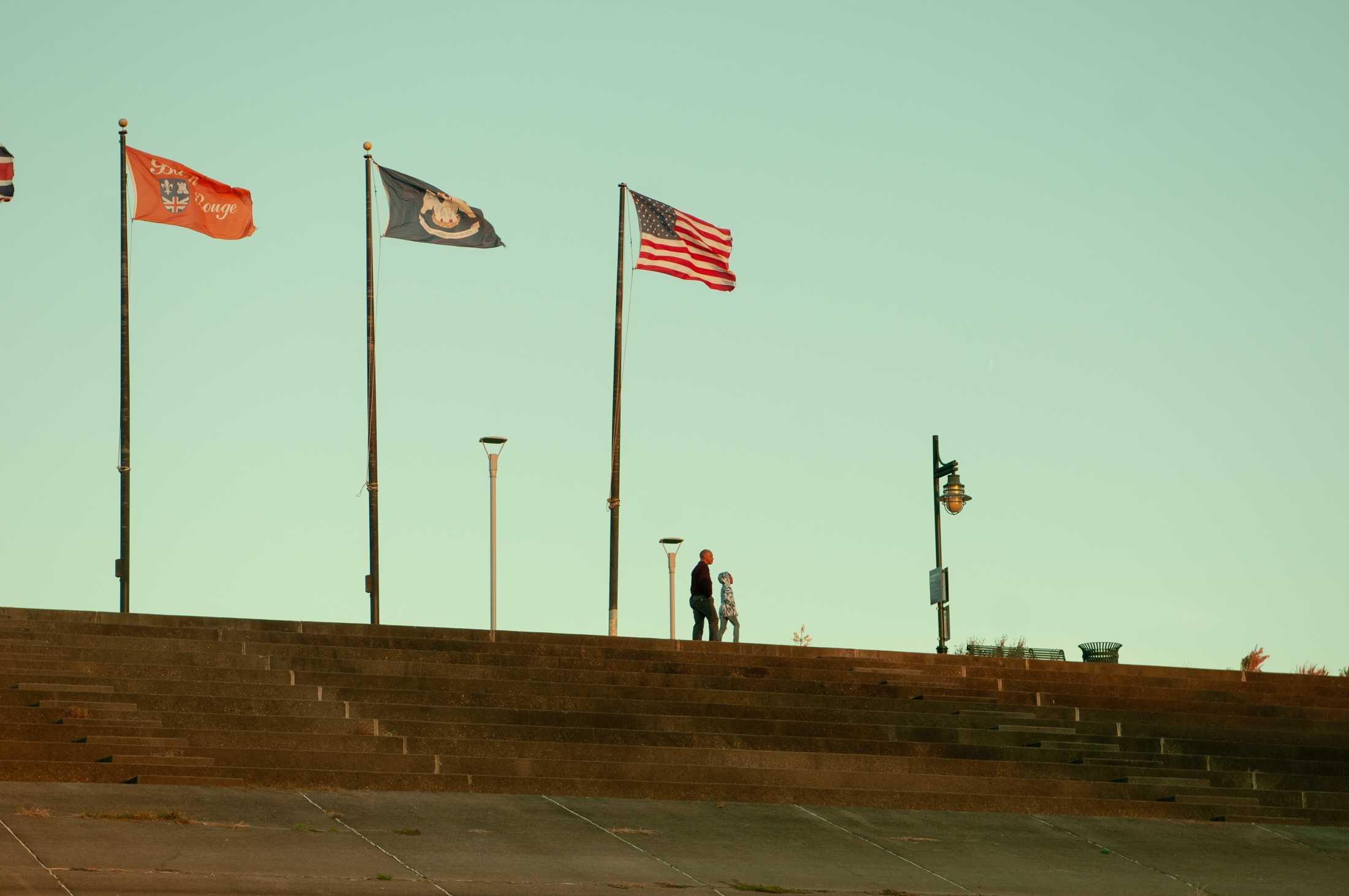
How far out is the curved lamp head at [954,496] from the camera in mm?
31641

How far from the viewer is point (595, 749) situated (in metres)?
17.3

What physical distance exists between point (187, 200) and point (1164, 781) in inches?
690

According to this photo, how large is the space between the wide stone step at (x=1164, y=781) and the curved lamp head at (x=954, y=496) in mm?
12847

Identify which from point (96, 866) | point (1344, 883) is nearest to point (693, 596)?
point (1344, 883)

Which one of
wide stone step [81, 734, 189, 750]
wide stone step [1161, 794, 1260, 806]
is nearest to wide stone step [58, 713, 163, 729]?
wide stone step [81, 734, 189, 750]

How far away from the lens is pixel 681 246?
94.4 ft

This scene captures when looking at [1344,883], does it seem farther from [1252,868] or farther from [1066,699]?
[1066,699]

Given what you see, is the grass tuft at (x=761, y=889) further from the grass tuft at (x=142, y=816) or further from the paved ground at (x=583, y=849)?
the grass tuft at (x=142, y=816)

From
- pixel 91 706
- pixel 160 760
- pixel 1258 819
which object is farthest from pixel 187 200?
pixel 1258 819

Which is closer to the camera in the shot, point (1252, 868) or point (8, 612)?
point (1252, 868)

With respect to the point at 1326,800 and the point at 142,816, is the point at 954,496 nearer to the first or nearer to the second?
the point at 1326,800

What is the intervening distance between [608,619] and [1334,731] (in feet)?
36.9

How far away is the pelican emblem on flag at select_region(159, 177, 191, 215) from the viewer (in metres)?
26.6

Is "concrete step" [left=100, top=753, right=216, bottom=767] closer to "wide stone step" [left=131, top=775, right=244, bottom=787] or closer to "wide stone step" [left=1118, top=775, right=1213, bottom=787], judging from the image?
"wide stone step" [left=131, top=775, right=244, bottom=787]
